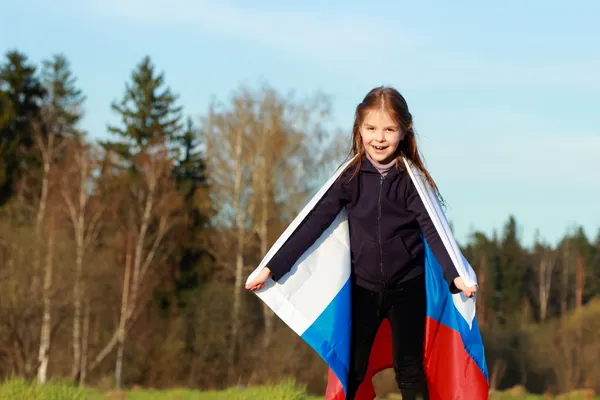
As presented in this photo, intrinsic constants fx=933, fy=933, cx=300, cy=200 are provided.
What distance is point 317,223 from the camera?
5.77 meters

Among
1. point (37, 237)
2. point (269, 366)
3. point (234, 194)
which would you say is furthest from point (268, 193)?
point (37, 237)

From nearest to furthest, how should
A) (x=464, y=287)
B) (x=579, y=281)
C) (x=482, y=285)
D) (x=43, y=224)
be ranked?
1. (x=464, y=287)
2. (x=43, y=224)
3. (x=579, y=281)
4. (x=482, y=285)

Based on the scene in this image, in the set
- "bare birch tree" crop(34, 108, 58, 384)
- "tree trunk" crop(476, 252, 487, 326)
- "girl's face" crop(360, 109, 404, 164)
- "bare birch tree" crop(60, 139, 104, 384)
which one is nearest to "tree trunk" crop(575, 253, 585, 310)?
"tree trunk" crop(476, 252, 487, 326)

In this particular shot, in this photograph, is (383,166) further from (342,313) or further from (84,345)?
(84,345)

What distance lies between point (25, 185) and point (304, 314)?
39.9 m

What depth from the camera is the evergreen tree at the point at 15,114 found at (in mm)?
45188

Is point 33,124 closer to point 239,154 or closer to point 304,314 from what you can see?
point 239,154

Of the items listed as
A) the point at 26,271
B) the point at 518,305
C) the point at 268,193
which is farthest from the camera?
the point at 518,305

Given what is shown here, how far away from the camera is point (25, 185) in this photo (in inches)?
1715

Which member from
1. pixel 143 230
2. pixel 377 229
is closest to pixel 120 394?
pixel 377 229

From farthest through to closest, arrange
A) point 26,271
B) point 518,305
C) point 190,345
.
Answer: point 518,305 → point 190,345 → point 26,271

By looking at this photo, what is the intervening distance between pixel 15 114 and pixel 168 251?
39.9 feet

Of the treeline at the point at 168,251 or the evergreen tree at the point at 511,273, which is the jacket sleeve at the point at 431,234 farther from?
the evergreen tree at the point at 511,273

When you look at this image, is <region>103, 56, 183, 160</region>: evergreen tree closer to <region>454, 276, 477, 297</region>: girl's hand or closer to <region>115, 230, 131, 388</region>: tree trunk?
<region>115, 230, 131, 388</region>: tree trunk
